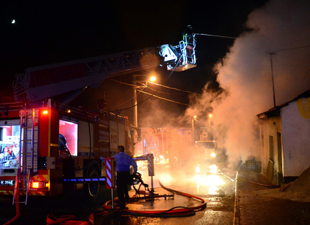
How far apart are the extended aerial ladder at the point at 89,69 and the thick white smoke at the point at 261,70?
303 centimetres

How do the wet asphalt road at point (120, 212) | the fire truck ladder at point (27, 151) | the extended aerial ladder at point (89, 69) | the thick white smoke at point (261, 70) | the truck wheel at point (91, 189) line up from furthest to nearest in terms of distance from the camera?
the thick white smoke at point (261, 70) → the extended aerial ladder at point (89, 69) → the truck wheel at point (91, 189) → the fire truck ladder at point (27, 151) → the wet asphalt road at point (120, 212)

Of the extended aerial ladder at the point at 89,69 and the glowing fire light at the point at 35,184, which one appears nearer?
the glowing fire light at the point at 35,184

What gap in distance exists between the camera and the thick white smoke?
15.3m

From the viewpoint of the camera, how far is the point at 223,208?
7.55 metres

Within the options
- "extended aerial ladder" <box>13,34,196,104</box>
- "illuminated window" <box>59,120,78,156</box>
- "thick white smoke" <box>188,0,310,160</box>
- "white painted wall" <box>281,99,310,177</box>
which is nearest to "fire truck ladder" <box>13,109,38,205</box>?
"illuminated window" <box>59,120,78,156</box>

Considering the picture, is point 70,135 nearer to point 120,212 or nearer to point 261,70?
point 120,212

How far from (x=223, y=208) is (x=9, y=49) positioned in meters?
11.6

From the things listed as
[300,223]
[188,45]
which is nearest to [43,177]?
[300,223]

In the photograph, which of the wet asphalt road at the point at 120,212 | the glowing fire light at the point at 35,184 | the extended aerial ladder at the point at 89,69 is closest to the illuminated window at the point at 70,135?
the wet asphalt road at the point at 120,212

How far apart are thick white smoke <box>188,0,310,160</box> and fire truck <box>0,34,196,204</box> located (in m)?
8.29

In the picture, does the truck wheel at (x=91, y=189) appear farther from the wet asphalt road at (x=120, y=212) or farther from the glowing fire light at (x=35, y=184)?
the glowing fire light at (x=35, y=184)

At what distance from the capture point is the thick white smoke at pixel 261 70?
15.3 m

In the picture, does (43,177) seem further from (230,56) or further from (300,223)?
(230,56)

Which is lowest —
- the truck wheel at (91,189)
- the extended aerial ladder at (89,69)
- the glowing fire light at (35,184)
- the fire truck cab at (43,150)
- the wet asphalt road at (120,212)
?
the wet asphalt road at (120,212)
